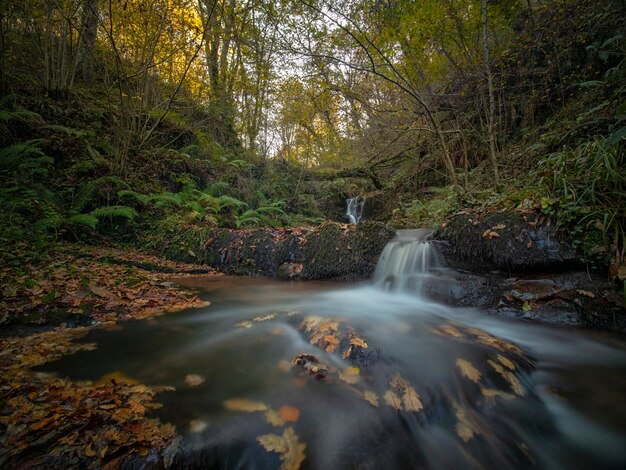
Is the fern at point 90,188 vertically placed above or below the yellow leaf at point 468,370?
above

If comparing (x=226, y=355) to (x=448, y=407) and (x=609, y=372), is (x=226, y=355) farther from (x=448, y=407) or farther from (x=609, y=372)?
(x=609, y=372)

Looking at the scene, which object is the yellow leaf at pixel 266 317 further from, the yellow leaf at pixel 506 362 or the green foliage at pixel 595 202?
the green foliage at pixel 595 202

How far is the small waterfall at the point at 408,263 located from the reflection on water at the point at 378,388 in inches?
54.4

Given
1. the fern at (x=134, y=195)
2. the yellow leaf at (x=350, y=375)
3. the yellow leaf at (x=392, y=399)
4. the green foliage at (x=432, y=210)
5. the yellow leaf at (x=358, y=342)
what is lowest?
the yellow leaf at (x=392, y=399)

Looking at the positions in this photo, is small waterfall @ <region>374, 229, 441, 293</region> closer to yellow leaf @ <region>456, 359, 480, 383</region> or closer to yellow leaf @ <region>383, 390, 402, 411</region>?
yellow leaf @ <region>456, 359, 480, 383</region>

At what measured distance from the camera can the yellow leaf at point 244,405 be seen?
1579 mm

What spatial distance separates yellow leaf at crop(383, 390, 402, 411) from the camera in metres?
1.69

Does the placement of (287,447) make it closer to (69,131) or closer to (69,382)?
(69,382)

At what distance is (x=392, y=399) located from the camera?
1738mm

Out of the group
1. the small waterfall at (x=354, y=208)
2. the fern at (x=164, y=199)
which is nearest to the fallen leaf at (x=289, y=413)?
the fern at (x=164, y=199)

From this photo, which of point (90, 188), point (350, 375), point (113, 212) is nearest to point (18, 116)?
point (90, 188)

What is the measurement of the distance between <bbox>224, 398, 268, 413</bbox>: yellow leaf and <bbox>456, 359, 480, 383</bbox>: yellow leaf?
1375mm

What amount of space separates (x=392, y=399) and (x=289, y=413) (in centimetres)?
63

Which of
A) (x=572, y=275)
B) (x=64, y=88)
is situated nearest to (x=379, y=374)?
(x=572, y=275)
